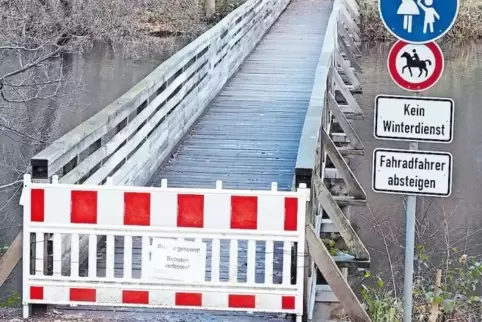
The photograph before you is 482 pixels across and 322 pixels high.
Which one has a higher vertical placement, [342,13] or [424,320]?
[342,13]

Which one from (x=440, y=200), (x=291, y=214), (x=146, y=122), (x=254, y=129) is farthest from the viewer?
(x=440, y=200)

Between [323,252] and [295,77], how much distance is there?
407 inches

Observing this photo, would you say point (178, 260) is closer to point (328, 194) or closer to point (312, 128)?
point (328, 194)

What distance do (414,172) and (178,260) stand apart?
1485 mm

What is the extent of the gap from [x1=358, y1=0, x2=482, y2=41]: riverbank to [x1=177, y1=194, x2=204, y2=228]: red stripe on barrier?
108 feet

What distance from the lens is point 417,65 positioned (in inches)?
215

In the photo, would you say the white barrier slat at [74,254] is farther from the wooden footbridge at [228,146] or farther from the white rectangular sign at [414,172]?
the white rectangular sign at [414,172]

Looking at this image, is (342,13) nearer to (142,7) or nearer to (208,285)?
(142,7)

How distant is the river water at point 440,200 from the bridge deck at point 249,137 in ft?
6.69

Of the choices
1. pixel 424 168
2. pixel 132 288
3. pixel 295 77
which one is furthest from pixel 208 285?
pixel 295 77

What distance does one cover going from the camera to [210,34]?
12.9 metres

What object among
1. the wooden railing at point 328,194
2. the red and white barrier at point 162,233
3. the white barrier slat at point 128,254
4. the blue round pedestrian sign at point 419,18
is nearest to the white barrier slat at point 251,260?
the red and white barrier at point 162,233

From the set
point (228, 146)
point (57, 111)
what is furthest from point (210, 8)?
point (228, 146)

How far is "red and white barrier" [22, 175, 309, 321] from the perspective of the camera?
5.55 metres
